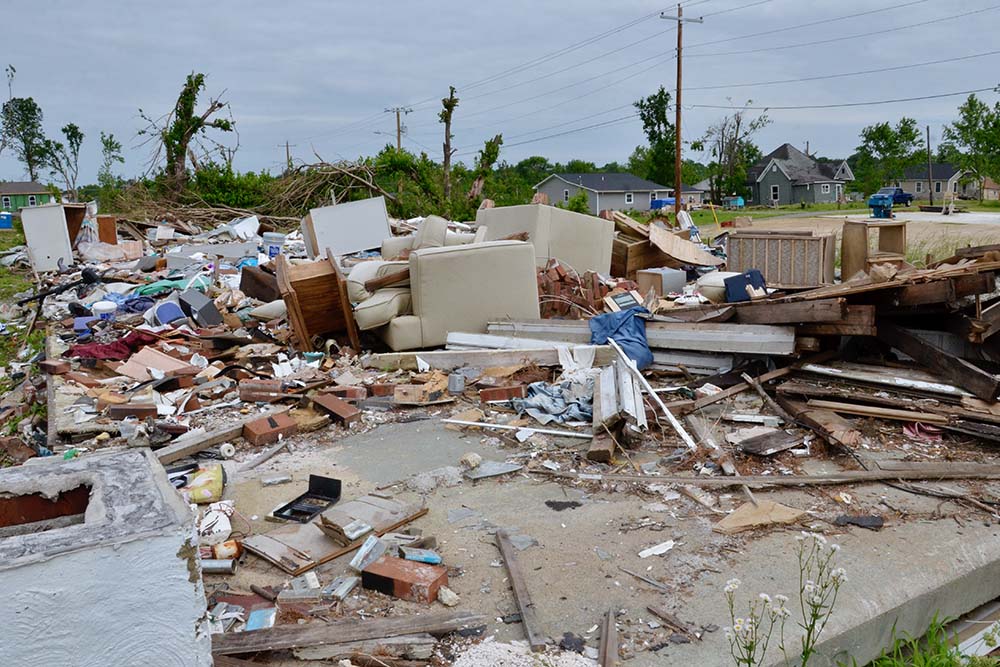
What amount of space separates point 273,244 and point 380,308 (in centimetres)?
855

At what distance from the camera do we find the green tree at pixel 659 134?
47.9 m

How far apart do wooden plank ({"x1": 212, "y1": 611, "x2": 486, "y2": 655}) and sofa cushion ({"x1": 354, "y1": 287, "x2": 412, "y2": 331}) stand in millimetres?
4568

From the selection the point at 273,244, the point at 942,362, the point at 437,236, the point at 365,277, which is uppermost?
the point at 437,236

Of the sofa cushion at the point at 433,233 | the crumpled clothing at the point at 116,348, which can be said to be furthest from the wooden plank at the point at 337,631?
the sofa cushion at the point at 433,233

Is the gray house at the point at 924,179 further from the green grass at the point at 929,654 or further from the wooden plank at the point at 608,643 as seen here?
the wooden plank at the point at 608,643

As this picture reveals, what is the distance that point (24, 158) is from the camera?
46.8 m

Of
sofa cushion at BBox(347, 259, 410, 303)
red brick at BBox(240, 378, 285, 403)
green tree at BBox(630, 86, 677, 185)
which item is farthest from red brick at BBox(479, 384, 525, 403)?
green tree at BBox(630, 86, 677, 185)

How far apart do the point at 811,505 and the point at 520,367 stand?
300 centimetres

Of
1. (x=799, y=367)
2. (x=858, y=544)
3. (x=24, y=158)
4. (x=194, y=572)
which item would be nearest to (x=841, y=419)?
(x=799, y=367)

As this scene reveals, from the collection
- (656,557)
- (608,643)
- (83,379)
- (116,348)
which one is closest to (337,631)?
(608,643)

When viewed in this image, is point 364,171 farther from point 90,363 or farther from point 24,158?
point 24,158

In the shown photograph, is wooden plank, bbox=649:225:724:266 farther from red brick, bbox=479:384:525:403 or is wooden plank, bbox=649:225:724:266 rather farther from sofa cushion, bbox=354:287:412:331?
red brick, bbox=479:384:525:403

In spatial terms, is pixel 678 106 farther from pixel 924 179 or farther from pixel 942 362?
pixel 924 179

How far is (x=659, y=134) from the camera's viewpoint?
4959 centimetres
